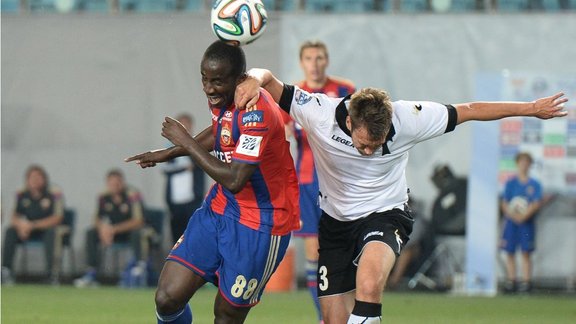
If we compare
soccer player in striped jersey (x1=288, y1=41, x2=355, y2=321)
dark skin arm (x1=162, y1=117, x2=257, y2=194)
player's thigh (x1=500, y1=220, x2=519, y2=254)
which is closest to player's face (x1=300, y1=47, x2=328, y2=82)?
soccer player in striped jersey (x1=288, y1=41, x2=355, y2=321)

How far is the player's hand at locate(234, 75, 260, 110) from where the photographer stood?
7723 mm

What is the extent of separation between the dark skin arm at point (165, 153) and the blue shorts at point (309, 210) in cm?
317

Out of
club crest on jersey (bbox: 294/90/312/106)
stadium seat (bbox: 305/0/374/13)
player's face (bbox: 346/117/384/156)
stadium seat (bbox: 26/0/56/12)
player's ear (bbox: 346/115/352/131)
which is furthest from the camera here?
stadium seat (bbox: 26/0/56/12)

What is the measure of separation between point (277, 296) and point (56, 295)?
273 cm

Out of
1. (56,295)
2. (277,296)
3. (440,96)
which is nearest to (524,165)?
(440,96)

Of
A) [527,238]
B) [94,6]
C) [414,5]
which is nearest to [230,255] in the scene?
[527,238]

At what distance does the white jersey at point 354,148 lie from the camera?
823cm

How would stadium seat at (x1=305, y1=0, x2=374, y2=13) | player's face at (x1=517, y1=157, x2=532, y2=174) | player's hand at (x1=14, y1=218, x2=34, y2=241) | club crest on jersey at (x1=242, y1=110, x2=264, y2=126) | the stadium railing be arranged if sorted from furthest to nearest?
stadium seat at (x1=305, y1=0, x2=374, y2=13)
the stadium railing
player's hand at (x1=14, y1=218, x2=34, y2=241)
player's face at (x1=517, y1=157, x2=532, y2=174)
club crest on jersey at (x1=242, y1=110, x2=264, y2=126)

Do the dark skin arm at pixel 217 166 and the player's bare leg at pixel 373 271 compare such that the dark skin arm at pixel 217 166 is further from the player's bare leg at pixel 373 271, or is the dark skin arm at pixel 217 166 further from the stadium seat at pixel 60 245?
the stadium seat at pixel 60 245

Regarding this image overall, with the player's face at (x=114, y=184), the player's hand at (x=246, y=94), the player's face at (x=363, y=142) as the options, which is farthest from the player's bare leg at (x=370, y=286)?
the player's face at (x=114, y=184)

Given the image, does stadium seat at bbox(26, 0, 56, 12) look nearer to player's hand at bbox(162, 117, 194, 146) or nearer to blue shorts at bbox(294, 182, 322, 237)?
blue shorts at bbox(294, 182, 322, 237)

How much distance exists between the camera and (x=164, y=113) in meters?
17.6

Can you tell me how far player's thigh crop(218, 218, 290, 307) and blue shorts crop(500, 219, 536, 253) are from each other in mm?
9140

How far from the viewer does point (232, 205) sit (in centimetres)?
808
